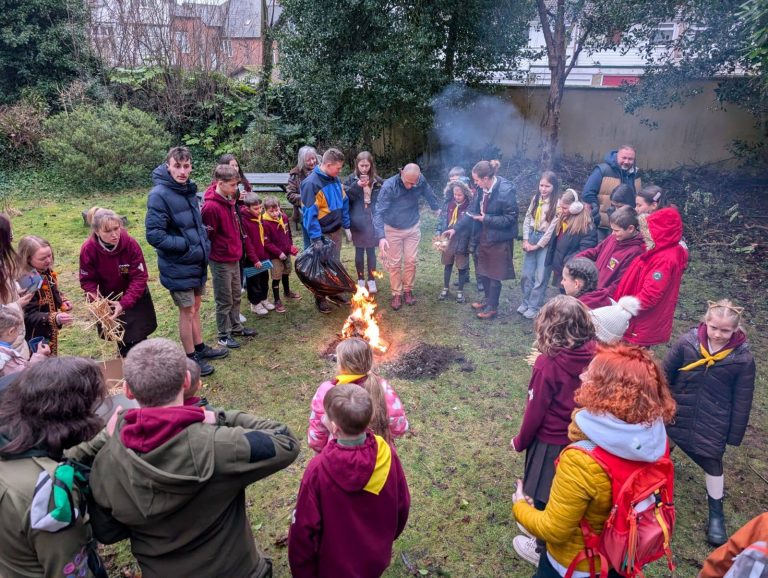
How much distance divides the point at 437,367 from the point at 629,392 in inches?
149

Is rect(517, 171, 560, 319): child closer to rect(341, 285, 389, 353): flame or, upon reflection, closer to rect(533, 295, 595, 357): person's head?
rect(341, 285, 389, 353): flame

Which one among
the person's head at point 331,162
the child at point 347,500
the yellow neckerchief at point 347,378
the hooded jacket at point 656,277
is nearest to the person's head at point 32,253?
the yellow neckerchief at point 347,378

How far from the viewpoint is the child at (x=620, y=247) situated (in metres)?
5.00

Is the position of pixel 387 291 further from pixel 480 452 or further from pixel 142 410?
pixel 142 410

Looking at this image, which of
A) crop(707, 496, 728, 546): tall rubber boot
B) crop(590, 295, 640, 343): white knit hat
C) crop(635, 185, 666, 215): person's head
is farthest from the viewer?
crop(635, 185, 666, 215): person's head

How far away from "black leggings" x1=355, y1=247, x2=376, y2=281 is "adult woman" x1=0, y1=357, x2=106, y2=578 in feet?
18.8

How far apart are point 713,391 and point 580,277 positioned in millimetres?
1289

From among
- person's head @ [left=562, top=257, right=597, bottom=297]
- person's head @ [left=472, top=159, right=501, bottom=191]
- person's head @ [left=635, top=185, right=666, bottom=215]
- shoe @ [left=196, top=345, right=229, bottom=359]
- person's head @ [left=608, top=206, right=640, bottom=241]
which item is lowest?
shoe @ [left=196, top=345, right=229, bottom=359]

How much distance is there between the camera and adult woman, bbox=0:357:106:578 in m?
1.94

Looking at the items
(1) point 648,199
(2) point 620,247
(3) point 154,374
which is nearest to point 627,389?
(3) point 154,374

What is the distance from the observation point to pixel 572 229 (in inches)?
262

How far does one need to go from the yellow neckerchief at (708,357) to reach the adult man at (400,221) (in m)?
4.17

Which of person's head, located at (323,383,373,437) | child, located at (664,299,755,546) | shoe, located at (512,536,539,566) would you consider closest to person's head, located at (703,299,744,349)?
child, located at (664,299,755,546)

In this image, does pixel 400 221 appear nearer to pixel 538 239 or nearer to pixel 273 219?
pixel 273 219
